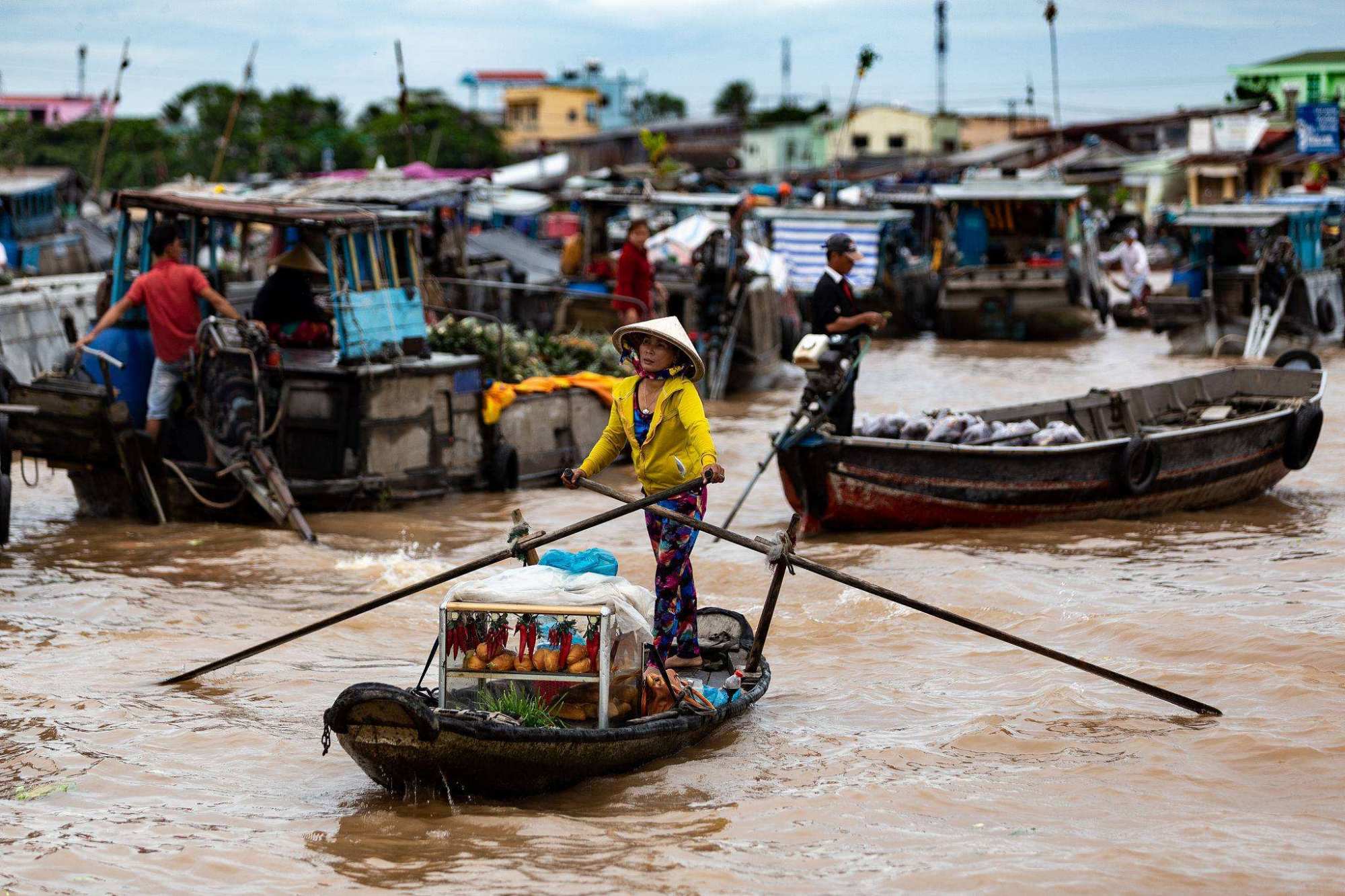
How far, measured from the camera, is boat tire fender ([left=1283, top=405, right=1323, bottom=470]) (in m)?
11.1

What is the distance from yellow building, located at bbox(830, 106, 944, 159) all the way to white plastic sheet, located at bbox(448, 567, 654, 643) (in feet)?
174

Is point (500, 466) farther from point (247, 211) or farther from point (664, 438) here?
point (664, 438)

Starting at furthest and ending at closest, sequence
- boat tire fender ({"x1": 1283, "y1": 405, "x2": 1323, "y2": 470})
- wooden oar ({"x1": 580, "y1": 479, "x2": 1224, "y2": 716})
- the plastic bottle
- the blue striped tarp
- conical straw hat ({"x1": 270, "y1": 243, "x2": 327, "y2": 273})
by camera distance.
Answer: the blue striped tarp → boat tire fender ({"x1": 1283, "y1": 405, "x2": 1323, "y2": 470}) → conical straw hat ({"x1": 270, "y1": 243, "x2": 327, "y2": 273}) → the plastic bottle → wooden oar ({"x1": 580, "y1": 479, "x2": 1224, "y2": 716})

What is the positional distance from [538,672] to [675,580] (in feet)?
3.40

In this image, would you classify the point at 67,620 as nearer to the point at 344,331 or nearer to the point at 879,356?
the point at 344,331

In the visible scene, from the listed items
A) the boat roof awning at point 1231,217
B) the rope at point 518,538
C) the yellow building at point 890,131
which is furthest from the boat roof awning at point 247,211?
the yellow building at point 890,131

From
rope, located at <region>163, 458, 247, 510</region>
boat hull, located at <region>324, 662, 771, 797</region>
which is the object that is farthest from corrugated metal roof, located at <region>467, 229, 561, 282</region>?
boat hull, located at <region>324, 662, 771, 797</region>

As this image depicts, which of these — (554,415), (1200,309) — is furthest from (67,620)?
(1200,309)

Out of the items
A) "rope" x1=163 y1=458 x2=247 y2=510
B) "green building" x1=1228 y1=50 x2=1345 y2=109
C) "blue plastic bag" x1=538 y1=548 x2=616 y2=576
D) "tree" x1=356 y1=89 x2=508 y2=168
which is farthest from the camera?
"tree" x1=356 y1=89 x2=508 y2=168

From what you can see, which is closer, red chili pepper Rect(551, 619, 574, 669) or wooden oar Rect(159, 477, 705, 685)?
red chili pepper Rect(551, 619, 574, 669)

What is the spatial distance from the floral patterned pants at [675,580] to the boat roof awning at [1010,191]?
1952 centimetres

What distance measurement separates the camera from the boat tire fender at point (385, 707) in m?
4.95

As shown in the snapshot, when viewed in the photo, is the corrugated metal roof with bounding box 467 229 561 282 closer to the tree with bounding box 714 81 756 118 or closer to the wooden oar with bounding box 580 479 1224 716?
the wooden oar with bounding box 580 479 1224 716

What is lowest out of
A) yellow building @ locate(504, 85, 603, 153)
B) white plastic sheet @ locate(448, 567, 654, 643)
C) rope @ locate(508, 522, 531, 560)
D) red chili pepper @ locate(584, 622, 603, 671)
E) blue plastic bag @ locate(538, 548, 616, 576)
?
red chili pepper @ locate(584, 622, 603, 671)
